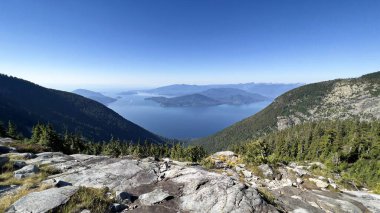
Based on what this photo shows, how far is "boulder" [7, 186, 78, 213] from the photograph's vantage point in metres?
9.87

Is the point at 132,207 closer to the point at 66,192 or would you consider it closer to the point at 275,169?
the point at 66,192

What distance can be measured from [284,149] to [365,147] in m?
36.1

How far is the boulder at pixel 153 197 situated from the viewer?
12.9m

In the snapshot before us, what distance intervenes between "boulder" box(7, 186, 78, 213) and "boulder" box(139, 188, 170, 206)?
4143 mm

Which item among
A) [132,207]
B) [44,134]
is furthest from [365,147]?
[44,134]

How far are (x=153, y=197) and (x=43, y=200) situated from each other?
6.19m

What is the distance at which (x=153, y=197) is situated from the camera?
1354 cm

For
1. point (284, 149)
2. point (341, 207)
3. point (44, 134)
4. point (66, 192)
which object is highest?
point (66, 192)

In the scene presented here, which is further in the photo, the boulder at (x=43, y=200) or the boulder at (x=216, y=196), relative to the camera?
the boulder at (x=216, y=196)

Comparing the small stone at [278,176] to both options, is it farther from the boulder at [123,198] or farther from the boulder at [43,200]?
the boulder at [43,200]

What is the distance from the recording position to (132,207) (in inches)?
481

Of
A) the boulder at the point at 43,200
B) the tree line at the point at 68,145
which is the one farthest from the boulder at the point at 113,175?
the tree line at the point at 68,145

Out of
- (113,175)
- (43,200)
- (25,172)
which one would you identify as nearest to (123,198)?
(43,200)

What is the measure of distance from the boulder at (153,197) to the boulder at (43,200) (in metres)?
4.14
